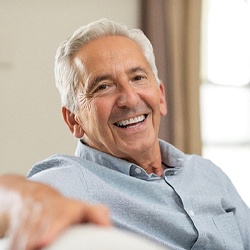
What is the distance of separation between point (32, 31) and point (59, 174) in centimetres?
239

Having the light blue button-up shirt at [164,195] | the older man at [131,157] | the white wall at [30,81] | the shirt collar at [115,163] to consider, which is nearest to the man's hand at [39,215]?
the light blue button-up shirt at [164,195]

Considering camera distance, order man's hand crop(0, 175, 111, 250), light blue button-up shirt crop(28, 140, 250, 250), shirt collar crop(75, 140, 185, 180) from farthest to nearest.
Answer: shirt collar crop(75, 140, 185, 180)
light blue button-up shirt crop(28, 140, 250, 250)
man's hand crop(0, 175, 111, 250)

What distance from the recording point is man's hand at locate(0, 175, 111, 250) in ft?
2.44

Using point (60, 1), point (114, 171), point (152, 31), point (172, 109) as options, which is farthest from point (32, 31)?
point (114, 171)

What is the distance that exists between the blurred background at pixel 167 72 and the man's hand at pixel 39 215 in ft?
9.51

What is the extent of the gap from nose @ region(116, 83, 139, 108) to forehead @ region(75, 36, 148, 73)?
7cm

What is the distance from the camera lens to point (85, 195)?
5.60 feet

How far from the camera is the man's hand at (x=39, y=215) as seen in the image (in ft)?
2.44

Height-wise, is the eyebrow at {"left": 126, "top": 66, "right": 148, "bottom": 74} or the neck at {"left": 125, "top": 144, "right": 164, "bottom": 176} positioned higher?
the eyebrow at {"left": 126, "top": 66, "right": 148, "bottom": 74}

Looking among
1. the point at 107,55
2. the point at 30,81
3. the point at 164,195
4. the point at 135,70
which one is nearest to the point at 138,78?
the point at 135,70

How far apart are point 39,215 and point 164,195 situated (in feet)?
3.82

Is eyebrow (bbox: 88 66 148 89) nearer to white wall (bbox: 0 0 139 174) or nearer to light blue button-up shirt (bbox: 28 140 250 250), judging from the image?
light blue button-up shirt (bbox: 28 140 250 250)

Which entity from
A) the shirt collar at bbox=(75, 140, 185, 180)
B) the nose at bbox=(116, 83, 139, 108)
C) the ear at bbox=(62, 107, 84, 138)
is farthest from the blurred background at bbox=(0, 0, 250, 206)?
the nose at bbox=(116, 83, 139, 108)

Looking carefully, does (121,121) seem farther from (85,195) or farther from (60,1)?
(60,1)
